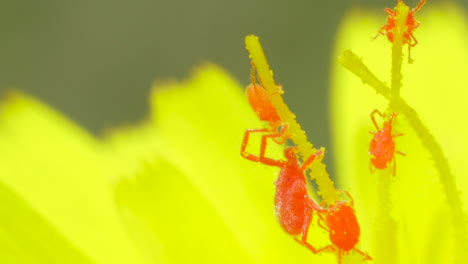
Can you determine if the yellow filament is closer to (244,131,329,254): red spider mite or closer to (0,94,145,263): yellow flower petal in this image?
(244,131,329,254): red spider mite

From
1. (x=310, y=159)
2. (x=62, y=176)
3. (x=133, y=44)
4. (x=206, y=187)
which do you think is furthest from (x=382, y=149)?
(x=133, y=44)

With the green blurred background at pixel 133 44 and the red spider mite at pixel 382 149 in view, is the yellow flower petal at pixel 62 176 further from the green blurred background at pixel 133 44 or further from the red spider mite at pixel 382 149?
the green blurred background at pixel 133 44

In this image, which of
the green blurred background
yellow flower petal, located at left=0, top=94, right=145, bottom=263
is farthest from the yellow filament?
the green blurred background

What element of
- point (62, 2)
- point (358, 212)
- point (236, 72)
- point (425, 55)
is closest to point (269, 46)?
point (236, 72)

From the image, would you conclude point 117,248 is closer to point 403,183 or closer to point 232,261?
point 232,261

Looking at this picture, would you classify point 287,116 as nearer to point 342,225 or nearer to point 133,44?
point 342,225

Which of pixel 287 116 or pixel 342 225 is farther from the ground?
pixel 287 116
